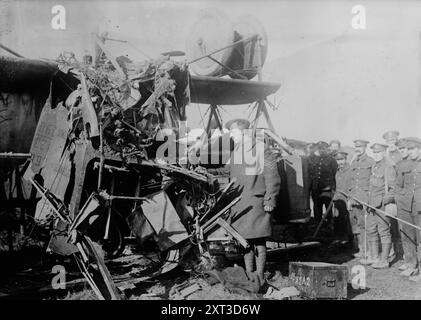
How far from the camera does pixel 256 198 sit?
6.43m

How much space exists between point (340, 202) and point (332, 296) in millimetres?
5205

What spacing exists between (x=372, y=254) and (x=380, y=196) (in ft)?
3.69

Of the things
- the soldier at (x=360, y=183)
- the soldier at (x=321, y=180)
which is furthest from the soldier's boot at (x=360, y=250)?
the soldier at (x=321, y=180)

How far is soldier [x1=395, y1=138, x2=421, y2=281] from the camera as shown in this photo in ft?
23.7

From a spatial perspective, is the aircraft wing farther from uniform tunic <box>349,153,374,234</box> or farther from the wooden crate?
the wooden crate

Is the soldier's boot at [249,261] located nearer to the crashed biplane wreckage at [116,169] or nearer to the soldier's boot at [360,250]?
the crashed biplane wreckage at [116,169]

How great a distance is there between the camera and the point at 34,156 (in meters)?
6.98

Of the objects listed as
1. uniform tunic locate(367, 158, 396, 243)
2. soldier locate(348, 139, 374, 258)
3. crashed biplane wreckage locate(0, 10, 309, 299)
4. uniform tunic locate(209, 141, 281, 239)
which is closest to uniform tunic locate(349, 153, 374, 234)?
soldier locate(348, 139, 374, 258)

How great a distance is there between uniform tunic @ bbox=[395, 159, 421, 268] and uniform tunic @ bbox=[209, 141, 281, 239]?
261 centimetres

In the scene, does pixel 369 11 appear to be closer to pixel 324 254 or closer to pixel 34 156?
pixel 324 254

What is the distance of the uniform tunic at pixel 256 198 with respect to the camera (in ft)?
20.7

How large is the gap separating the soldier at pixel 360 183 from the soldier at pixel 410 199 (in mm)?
1278

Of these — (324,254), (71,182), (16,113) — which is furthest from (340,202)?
(16,113)

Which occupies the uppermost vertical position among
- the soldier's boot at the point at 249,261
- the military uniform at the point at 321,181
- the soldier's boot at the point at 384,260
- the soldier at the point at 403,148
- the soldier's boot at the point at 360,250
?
the soldier at the point at 403,148
